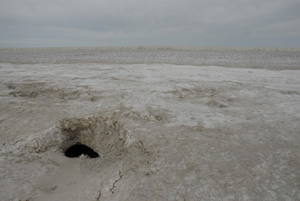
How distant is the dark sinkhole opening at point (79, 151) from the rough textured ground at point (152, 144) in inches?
9.0

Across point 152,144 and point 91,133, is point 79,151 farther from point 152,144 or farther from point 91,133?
point 152,144

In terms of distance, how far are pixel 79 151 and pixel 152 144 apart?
5.84 ft

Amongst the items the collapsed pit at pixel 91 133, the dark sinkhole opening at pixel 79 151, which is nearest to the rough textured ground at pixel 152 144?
the collapsed pit at pixel 91 133

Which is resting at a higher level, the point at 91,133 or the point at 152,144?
the point at 152,144

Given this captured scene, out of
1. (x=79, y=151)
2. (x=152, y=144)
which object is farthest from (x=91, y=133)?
(x=152, y=144)

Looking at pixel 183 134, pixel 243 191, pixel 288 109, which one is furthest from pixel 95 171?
pixel 288 109

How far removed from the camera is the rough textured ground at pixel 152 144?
185 centimetres

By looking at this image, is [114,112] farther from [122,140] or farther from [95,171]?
[95,171]

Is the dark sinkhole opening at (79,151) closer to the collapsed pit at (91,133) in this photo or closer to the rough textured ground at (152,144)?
the collapsed pit at (91,133)

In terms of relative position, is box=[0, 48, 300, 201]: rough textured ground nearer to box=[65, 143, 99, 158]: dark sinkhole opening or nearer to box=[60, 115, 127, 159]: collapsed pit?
box=[60, 115, 127, 159]: collapsed pit

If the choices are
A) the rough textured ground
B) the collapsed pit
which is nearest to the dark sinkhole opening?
the collapsed pit

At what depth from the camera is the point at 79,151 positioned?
→ 3639mm

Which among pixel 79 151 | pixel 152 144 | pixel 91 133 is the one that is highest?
pixel 152 144

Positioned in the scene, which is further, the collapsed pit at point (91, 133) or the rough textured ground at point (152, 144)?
the collapsed pit at point (91, 133)
